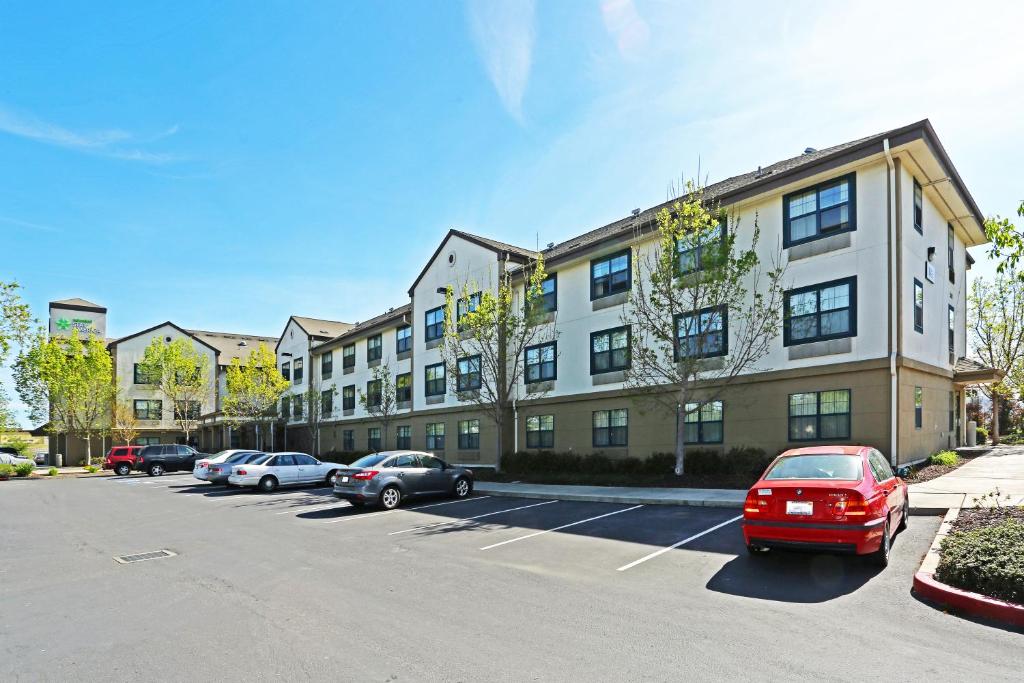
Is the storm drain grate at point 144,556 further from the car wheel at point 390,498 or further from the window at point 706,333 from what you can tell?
the window at point 706,333

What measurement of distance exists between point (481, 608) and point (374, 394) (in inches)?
1289

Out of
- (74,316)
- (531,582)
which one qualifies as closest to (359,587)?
(531,582)

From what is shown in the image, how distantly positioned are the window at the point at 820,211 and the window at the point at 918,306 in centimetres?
299

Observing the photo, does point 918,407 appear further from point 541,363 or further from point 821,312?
point 541,363

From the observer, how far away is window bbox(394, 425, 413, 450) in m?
35.6

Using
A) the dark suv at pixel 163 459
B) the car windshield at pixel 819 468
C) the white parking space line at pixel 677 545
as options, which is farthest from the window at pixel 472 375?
the car windshield at pixel 819 468

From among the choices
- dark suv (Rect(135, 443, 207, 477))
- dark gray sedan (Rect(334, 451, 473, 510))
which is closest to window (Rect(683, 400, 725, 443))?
dark gray sedan (Rect(334, 451, 473, 510))

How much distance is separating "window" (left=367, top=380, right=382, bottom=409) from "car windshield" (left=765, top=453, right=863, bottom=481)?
2974cm

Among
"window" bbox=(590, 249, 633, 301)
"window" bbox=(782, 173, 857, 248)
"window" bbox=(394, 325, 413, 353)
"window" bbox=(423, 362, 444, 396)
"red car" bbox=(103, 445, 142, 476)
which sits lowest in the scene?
"red car" bbox=(103, 445, 142, 476)

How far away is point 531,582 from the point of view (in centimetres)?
844

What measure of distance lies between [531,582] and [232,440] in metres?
52.8

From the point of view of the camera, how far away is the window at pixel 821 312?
699 inches

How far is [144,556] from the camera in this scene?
432 inches

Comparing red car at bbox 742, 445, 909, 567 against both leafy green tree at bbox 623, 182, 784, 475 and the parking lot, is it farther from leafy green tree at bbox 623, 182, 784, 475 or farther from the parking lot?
leafy green tree at bbox 623, 182, 784, 475
